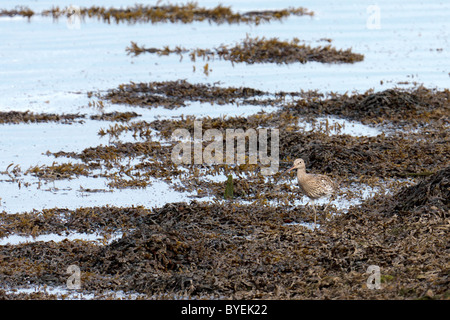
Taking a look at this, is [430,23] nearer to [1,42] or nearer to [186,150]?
[1,42]

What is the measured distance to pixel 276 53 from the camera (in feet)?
70.0

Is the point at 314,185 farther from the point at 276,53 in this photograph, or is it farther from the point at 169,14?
the point at 169,14

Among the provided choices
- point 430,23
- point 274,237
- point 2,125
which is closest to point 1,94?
point 2,125

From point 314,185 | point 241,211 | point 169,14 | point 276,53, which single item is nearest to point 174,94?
point 276,53

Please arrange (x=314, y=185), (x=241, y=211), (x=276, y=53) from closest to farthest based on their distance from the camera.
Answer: (x=314, y=185) < (x=241, y=211) < (x=276, y=53)

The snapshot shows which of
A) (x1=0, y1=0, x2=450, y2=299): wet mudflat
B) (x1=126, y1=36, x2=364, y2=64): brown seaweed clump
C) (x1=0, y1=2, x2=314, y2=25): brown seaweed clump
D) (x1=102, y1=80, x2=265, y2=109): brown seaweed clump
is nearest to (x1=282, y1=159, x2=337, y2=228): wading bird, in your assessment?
(x1=0, y1=0, x2=450, y2=299): wet mudflat

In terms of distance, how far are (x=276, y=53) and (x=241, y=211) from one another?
11.7 meters

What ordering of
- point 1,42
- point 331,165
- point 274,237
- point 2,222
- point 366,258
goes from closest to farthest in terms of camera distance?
1. point 366,258
2. point 274,237
3. point 2,222
4. point 331,165
5. point 1,42

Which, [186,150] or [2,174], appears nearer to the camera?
[2,174]

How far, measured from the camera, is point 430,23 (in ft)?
92.1

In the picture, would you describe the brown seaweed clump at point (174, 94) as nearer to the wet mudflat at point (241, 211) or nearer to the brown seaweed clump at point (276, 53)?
the wet mudflat at point (241, 211)

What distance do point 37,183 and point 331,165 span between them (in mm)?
4392

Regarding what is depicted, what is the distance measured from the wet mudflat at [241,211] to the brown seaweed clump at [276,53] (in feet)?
16.5

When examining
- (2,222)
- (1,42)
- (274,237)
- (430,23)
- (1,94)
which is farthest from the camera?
(430,23)
